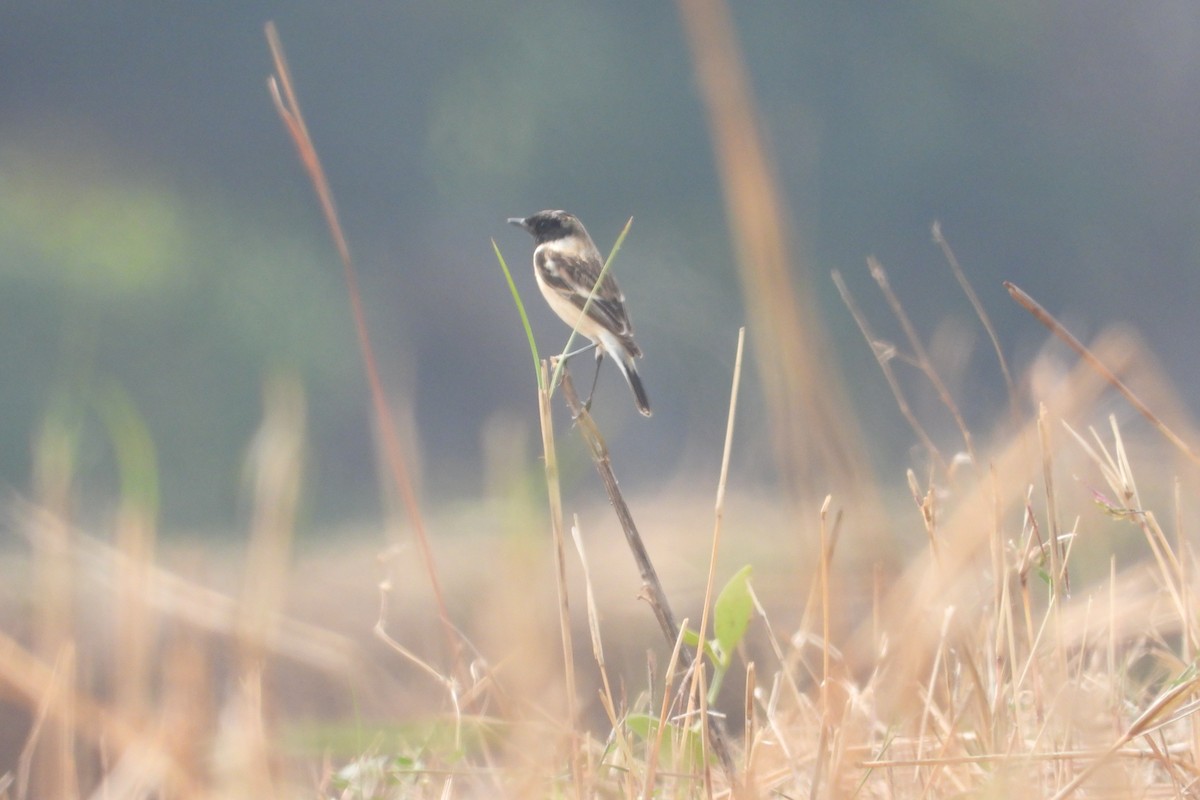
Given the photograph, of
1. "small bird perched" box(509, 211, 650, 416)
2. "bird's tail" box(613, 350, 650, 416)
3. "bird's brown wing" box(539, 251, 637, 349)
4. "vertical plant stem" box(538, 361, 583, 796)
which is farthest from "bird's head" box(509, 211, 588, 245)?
"vertical plant stem" box(538, 361, 583, 796)

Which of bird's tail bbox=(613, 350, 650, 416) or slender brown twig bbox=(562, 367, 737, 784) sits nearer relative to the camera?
slender brown twig bbox=(562, 367, 737, 784)

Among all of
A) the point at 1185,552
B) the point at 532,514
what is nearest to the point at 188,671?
the point at 532,514

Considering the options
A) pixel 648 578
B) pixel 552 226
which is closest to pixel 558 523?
pixel 648 578

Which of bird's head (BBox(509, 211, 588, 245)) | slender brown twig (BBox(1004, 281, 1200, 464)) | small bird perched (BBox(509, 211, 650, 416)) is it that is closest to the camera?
slender brown twig (BBox(1004, 281, 1200, 464))

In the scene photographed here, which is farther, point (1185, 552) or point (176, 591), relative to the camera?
point (1185, 552)

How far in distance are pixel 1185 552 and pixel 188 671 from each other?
2.62ft

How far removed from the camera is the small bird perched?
2.01 metres

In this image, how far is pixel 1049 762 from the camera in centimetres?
85

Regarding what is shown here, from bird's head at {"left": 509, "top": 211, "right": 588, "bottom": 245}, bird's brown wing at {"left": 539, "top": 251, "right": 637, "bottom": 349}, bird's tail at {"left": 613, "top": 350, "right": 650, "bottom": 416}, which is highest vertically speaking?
bird's head at {"left": 509, "top": 211, "right": 588, "bottom": 245}

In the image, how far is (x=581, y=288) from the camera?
2.21m

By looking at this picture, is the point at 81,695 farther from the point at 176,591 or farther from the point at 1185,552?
the point at 1185,552

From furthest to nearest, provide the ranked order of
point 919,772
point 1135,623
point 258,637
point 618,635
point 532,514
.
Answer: point 618,635 < point 1135,623 < point 919,772 < point 532,514 < point 258,637

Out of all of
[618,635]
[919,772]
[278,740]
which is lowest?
[618,635]

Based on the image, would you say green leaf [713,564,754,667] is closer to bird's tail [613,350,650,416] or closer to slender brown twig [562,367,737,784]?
slender brown twig [562,367,737,784]
